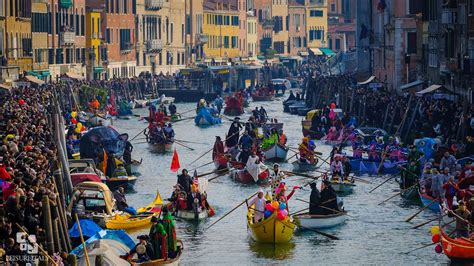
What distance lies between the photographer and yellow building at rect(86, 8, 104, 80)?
12669 centimetres

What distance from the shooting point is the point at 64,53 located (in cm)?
11869

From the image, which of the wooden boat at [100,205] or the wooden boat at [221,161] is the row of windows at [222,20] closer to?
the wooden boat at [221,161]

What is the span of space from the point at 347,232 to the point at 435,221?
3.08 meters

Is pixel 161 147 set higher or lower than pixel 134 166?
lower

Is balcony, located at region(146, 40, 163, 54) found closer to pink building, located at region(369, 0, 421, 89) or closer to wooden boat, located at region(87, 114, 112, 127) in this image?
pink building, located at region(369, 0, 421, 89)

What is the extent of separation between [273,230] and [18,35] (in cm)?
5791

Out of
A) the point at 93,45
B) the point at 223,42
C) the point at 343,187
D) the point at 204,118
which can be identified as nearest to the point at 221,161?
the point at 343,187

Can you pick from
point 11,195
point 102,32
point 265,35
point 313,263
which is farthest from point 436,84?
point 265,35

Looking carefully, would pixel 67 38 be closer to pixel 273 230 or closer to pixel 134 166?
pixel 134 166

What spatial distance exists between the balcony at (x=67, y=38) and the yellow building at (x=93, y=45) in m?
6.29

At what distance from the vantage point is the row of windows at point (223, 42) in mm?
168462

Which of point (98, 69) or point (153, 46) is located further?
point (153, 46)

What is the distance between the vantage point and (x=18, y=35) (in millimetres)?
100625

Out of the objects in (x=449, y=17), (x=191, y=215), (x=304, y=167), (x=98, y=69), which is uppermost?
(x=449, y=17)
